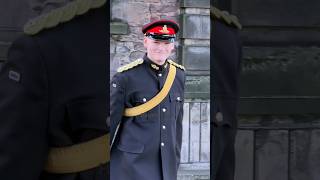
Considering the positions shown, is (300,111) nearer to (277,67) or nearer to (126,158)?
(277,67)

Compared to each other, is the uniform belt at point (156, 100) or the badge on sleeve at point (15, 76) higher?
the badge on sleeve at point (15, 76)

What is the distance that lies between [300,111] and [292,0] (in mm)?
374

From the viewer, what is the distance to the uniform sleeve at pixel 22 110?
144 cm

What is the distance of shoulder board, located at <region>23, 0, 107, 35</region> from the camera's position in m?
1.47

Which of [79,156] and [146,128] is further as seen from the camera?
[79,156]

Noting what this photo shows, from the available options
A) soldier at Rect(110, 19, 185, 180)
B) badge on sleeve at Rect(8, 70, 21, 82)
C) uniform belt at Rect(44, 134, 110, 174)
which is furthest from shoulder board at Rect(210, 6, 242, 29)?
badge on sleeve at Rect(8, 70, 21, 82)

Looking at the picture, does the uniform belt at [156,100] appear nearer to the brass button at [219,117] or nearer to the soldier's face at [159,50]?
the soldier's face at [159,50]

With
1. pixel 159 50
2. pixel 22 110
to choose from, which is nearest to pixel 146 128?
pixel 159 50

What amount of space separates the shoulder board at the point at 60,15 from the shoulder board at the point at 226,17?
0.34 meters

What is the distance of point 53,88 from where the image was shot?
1475 mm

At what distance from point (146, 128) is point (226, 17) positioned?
1.41 feet

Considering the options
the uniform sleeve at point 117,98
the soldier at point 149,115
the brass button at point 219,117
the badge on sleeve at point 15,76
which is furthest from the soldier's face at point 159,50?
the badge on sleeve at point 15,76

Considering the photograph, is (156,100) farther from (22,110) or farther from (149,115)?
(22,110)

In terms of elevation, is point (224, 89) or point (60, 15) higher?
point (60, 15)
